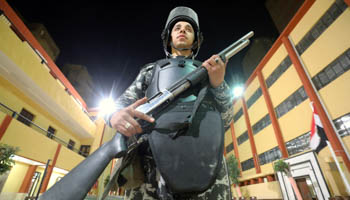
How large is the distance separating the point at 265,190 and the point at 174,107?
18.1 meters

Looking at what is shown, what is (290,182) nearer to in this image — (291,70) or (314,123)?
(314,123)

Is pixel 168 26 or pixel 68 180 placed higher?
pixel 168 26

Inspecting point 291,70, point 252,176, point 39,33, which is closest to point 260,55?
point 291,70

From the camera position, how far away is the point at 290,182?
11.1 meters

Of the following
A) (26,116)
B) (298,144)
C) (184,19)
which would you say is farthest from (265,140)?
(26,116)

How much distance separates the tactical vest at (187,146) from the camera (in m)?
0.62

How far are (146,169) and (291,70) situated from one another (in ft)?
50.6

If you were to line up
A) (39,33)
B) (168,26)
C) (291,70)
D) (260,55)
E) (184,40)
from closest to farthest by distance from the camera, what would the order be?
1. (184,40)
2. (168,26)
3. (291,70)
4. (39,33)
5. (260,55)

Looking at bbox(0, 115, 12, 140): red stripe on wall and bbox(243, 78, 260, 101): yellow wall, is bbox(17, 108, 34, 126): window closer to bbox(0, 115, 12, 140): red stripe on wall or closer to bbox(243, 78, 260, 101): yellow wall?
bbox(0, 115, 12, 140): red stripe on wall

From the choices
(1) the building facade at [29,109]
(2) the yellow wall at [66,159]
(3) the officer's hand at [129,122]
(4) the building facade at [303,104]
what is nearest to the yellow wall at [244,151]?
(4) the building facade at [303,104]

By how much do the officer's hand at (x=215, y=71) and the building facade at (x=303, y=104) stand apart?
11.6 metres

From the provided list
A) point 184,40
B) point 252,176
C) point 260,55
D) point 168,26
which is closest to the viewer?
point 184,40

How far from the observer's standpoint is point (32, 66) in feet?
29.2

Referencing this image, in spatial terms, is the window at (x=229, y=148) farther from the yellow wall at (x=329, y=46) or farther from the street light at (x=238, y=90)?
the yellow wall at (x=329, y=46)
